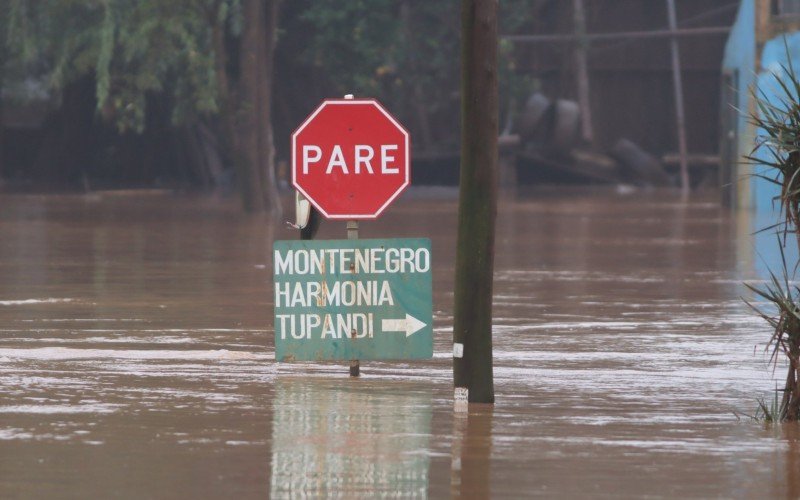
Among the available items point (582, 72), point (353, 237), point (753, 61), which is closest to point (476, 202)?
point (353, 237)

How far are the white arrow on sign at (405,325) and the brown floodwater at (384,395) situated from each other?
0.34m

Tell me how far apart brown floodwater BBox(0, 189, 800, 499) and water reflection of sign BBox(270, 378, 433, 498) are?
2 centimetres

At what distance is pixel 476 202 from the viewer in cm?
1007

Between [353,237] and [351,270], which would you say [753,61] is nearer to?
[353,237]

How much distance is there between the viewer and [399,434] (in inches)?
360

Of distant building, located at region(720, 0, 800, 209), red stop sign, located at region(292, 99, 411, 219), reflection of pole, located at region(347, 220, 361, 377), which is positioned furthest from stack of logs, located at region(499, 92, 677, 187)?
red stop sign, located at region(292, 99, 411, 219)

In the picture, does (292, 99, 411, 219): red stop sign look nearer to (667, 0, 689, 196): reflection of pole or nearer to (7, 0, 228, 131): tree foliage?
(7, 0, 228, 131): tree foliage

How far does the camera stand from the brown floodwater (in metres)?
8.06

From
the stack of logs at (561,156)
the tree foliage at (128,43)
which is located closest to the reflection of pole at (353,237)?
the tree foliage at (128,43)

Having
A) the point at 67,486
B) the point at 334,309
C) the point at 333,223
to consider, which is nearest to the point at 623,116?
the point at 333,223

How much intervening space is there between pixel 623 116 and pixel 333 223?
24046 mm

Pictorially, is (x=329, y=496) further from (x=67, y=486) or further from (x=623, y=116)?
(x=623, y=116)

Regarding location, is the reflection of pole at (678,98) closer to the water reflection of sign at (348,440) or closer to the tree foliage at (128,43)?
the tree foliage at (128,43)

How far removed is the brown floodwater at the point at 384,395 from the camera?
806 cm
